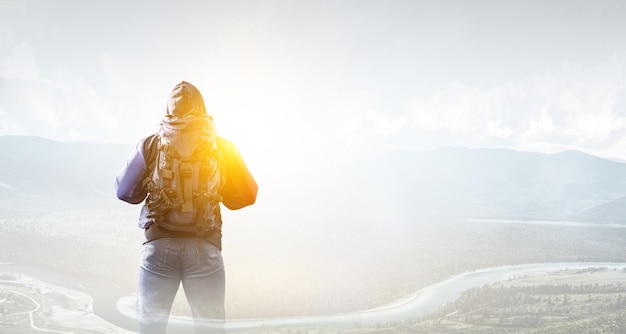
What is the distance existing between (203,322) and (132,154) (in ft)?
5.61

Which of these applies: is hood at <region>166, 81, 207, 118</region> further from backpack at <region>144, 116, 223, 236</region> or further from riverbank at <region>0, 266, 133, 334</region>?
riverbank at <region>0, 266, 133, 334</region>

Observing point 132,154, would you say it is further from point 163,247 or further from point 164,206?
point 163,247

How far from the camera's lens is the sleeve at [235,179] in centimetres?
454

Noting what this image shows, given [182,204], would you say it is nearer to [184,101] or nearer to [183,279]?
[183,279]

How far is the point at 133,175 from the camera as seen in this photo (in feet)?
14.4

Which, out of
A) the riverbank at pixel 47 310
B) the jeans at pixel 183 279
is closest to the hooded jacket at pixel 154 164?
the jeans at pixel 183 279

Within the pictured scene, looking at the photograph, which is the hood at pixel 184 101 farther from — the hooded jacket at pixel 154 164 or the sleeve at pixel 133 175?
the sleeve at pixel 133 175

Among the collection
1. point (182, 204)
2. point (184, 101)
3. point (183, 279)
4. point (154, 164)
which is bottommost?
point (183, 279)

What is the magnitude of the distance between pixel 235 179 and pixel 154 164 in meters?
0.79

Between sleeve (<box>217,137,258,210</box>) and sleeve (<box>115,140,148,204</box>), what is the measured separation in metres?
0.75

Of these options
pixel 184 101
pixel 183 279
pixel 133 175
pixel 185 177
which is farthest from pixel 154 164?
pixel 183 279

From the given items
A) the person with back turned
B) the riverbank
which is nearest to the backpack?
the person with back turned

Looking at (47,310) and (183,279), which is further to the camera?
(47,310)

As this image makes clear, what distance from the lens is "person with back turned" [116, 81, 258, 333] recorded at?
407cm
